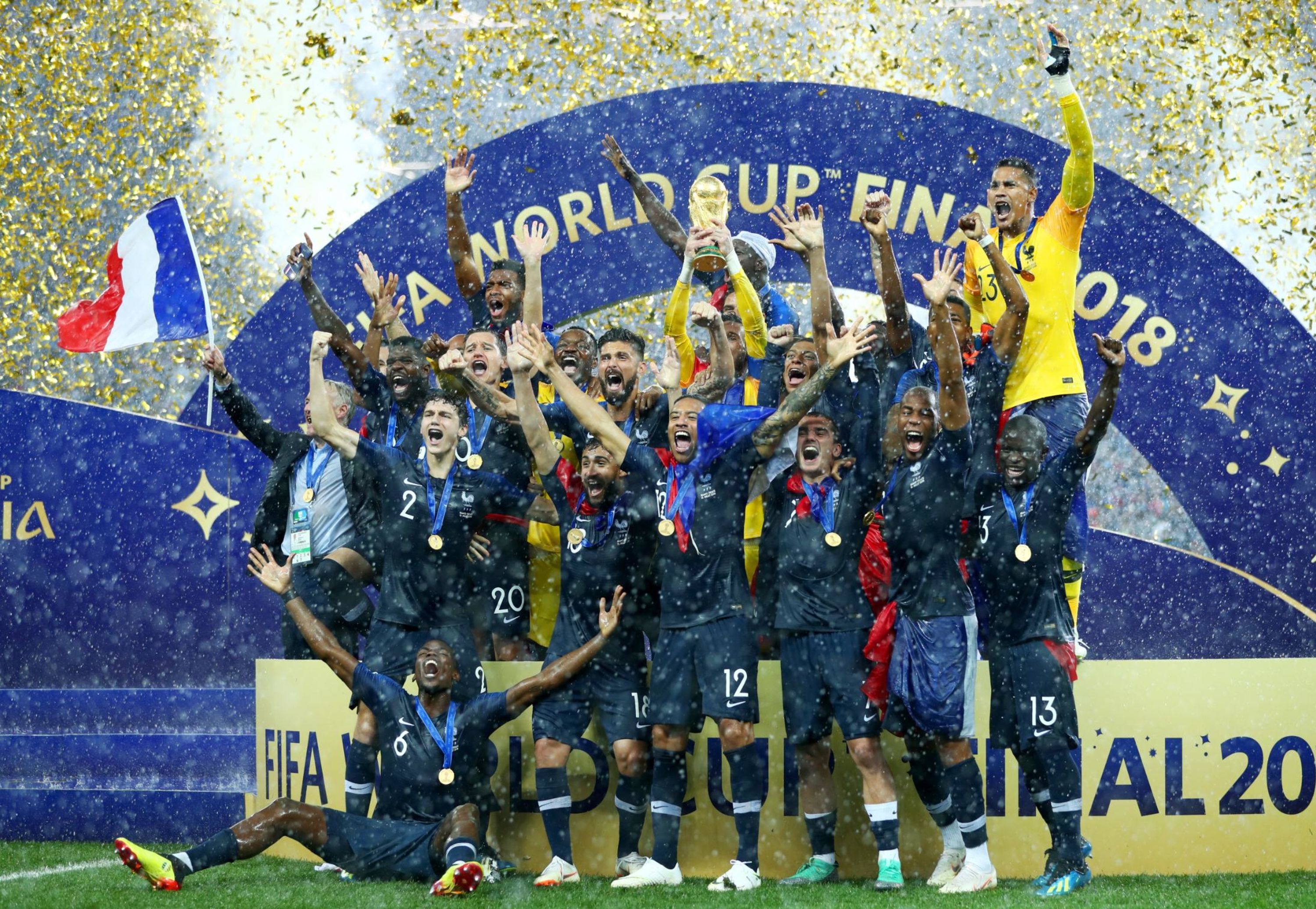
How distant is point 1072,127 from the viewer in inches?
223

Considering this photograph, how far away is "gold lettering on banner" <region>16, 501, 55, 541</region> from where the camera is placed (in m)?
8.51

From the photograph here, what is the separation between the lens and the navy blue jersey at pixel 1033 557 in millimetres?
5316

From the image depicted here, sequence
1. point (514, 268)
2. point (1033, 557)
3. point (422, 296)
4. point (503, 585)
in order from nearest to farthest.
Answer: point (1033, 557)
point (503, 585)
point (514, 268)
point (422, 296)

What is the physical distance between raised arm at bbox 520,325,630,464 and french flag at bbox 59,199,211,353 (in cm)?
275

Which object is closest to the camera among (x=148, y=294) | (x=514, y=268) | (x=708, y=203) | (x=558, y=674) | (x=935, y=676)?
(x=935, y=676)

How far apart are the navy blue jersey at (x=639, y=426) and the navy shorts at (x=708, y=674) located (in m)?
0.79

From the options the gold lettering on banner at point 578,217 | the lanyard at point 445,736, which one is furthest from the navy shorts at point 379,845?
the gold lettering on banner at point 578,217

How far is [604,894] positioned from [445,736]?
78cm

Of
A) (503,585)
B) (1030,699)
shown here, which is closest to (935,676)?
(1030,699)

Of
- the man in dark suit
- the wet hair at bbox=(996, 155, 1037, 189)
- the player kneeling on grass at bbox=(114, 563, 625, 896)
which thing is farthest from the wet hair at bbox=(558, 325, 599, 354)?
the wet hair at bbox=(996, 155, 1037, 189)

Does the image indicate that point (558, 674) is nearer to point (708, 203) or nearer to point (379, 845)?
Result: point (379, 845)

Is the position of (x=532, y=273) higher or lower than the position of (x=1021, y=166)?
lower

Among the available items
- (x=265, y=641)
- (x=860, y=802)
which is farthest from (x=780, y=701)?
(x=265, y=641)

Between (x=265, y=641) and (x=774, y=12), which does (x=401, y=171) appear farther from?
(x=265, y=641)
